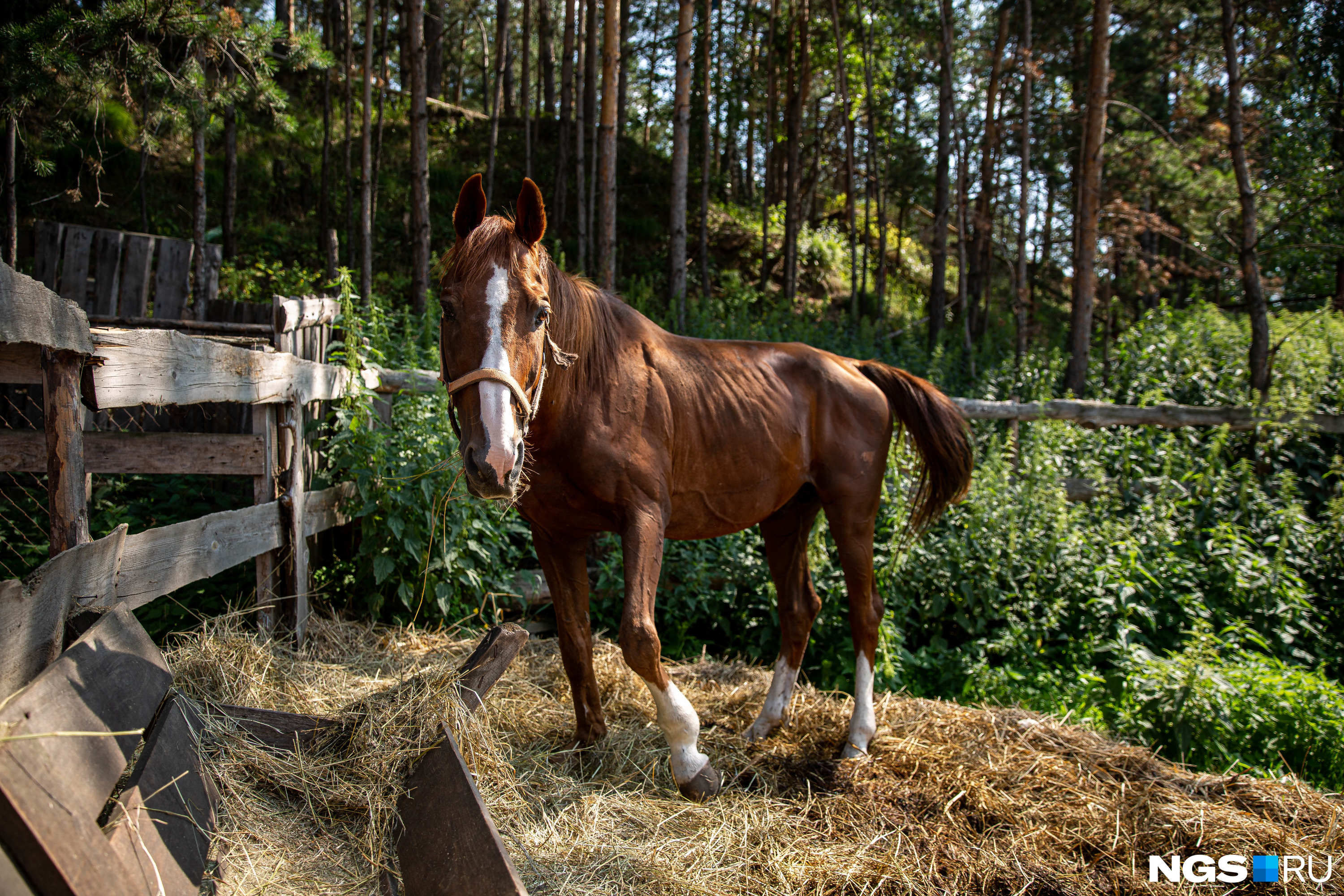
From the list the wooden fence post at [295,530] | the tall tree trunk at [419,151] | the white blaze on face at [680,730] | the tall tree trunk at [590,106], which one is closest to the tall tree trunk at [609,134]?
the tall tree trunk at [590,106]

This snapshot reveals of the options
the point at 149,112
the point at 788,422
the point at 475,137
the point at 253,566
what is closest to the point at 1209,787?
the point at 788,422

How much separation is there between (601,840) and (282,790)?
1093 millimetres

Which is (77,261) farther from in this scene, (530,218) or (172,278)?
(530,218)

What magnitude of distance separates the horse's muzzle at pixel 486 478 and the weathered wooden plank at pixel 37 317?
1.08 meters

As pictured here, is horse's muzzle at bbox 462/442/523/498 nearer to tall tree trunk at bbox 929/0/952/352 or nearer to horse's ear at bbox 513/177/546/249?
horse's ear at bbox 513/177/546/249

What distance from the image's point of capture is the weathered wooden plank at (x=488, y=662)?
287cm

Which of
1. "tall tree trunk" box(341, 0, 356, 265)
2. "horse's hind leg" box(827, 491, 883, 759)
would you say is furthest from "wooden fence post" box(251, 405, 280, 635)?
"tall tree trunk" box(341, 0, 356, 265)

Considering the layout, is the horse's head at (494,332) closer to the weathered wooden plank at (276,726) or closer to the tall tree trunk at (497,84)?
the weathered wooden plank at (276,726)

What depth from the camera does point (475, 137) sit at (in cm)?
1830

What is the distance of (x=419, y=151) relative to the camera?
7609mm

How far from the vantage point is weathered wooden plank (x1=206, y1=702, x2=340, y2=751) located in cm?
262

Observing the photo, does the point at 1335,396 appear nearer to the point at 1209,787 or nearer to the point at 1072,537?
the point at 1072,537

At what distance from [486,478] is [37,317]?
1176 millimetres

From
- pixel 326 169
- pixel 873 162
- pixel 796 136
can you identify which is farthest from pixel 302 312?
pixel 796 136
